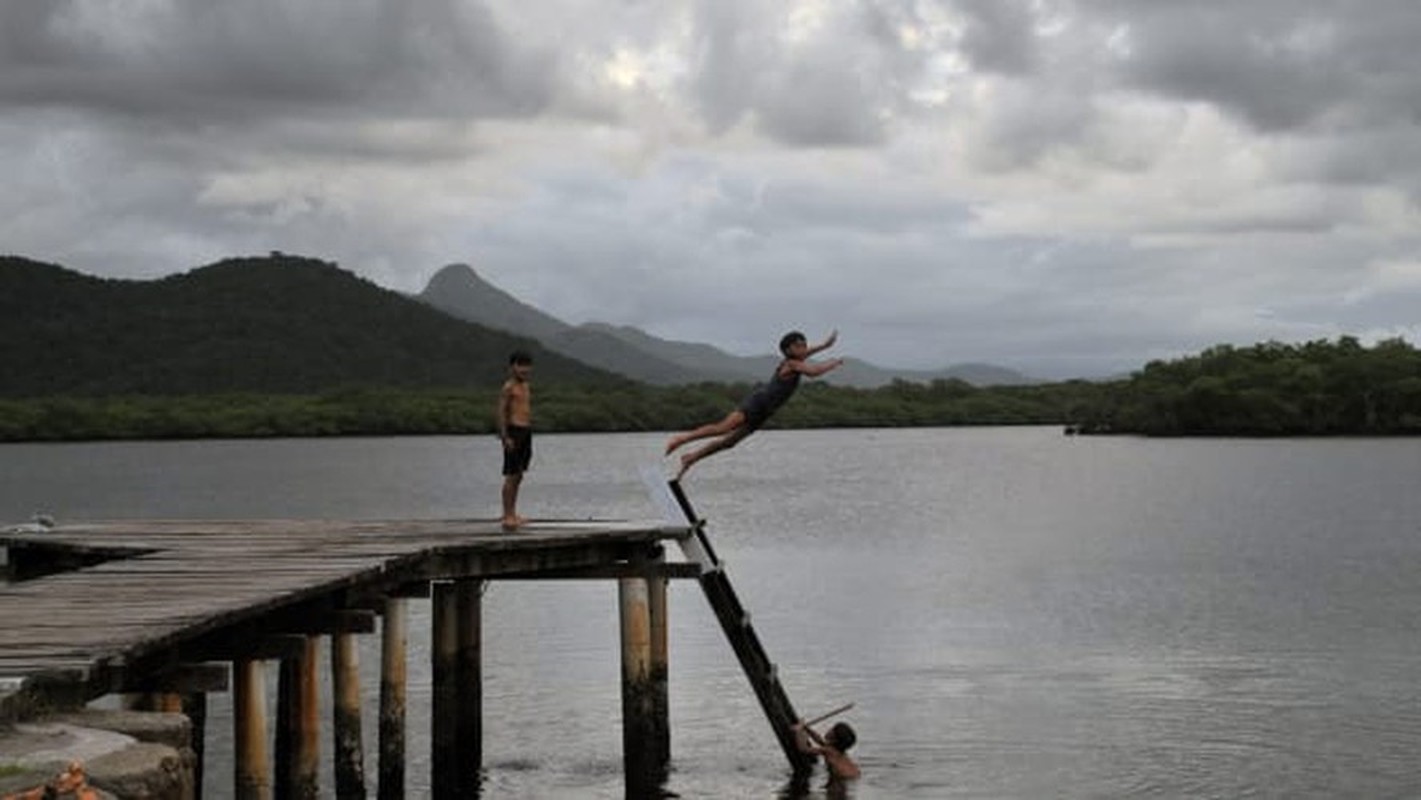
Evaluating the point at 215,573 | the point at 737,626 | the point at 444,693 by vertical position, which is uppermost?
the point at 215,573

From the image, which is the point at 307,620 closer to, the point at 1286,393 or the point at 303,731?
the point at 303,731

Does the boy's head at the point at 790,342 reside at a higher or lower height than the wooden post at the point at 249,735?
higher

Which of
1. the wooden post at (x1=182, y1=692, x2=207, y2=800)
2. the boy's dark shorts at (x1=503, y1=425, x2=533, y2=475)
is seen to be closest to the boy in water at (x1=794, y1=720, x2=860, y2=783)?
the boy's dark shorts at (x1=503, y1=425, x2=533, y2=475)

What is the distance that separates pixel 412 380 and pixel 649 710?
164m

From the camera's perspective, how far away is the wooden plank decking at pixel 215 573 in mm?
11990

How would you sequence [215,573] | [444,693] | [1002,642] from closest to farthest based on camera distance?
[215,573] < [444,693] < [1002,642]

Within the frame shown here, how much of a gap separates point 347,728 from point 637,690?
3554 mm

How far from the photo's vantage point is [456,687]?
846 inches

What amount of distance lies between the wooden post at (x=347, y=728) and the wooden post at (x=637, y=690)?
3348mm

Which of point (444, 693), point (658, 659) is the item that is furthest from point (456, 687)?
point (658, 659)

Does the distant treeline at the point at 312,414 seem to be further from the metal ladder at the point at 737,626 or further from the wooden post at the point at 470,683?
the metal ladder at the point at 737,626

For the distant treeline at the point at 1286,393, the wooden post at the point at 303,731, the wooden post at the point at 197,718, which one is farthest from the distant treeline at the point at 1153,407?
the wooden post at the point at 303,731

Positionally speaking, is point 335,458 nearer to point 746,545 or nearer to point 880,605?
point 746,545

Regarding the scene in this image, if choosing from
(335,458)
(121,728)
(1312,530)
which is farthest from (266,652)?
(335,458)
